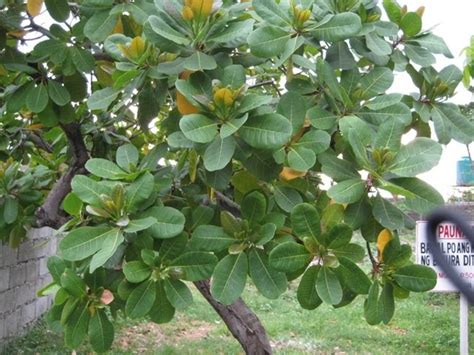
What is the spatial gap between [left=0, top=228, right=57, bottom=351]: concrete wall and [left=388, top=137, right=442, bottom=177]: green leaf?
10.7 feet

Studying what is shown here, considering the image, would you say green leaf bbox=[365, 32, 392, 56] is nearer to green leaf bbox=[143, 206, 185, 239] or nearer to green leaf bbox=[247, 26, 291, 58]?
green leaf bbox=[247, 26, 291, 58]

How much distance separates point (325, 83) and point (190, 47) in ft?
0.97

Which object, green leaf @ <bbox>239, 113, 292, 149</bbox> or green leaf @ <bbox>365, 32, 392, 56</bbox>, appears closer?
green leaf @ <bbox>239, 113, 292, 149</bbox>

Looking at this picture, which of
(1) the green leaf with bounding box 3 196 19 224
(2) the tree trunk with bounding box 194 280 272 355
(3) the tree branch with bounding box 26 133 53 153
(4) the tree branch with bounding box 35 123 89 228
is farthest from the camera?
(3) the tree branch with bounding box 26 133 53 153

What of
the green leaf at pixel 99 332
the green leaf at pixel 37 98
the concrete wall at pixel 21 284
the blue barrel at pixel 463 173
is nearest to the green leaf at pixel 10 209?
the green leaf at pixel 37 98

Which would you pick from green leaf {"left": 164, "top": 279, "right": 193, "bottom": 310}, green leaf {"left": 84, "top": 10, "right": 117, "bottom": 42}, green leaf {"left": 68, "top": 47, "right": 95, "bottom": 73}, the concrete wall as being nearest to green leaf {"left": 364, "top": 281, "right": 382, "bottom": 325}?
green leaf {"left": 164, "top": 279, "right": 193, "bottom": 310}

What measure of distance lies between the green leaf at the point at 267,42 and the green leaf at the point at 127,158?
38 cm

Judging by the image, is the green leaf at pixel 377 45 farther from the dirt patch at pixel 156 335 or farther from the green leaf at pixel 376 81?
the dirt patch at pixel 156 335

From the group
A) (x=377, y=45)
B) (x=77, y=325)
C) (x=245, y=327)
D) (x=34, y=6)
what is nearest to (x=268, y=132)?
(x=377, y=45)

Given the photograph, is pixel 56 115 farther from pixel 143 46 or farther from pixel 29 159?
pixel 29 159

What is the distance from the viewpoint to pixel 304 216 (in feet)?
4.30

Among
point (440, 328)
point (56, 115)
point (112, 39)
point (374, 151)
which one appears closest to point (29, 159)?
point (56, 115)

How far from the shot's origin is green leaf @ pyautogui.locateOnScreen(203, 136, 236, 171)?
4.12 ft

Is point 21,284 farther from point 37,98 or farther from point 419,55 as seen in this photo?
point 419,55
